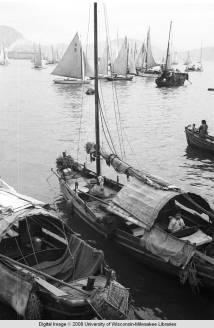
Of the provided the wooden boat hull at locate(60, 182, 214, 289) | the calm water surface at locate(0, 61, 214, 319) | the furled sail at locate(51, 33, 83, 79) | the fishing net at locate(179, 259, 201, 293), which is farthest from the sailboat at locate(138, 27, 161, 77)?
the fishing net at locate(179, 259, 201, 293)

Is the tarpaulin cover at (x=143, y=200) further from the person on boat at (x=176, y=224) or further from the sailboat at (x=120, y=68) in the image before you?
the sailboat at (x=120, y=68)

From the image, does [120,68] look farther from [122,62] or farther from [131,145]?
A: [131,145]

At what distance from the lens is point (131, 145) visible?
39562 mm

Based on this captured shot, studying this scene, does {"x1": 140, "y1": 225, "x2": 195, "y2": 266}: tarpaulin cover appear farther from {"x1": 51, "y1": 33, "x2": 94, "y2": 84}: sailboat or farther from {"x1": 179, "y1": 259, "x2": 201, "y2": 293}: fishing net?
{"x1": 51, "y1": 33, "x2": 94, "y2": 84}: sailboat

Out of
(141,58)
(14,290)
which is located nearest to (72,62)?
(14,290)

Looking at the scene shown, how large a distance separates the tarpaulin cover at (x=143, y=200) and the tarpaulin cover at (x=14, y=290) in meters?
5.76

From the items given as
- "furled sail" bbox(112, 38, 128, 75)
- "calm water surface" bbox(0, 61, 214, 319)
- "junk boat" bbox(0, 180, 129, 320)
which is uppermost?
"furled sail" bbox(112, 38, 128, 75)

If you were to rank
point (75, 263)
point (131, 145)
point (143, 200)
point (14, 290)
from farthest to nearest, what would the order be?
point (131, 145), point (143, 200), point (75, 263), point (14, 290)

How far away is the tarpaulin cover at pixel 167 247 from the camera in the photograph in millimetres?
14906

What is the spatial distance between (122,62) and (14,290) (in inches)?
3506

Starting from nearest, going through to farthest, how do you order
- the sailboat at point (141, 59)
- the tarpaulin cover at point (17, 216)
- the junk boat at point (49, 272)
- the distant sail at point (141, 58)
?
the junk boat at point (49, 272)
the tarpaulin cover at point (17, 216)
the sailboat at point (141, 59)
the distant sail at point (141, 58)

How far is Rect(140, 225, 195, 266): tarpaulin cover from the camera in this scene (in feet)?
48.9

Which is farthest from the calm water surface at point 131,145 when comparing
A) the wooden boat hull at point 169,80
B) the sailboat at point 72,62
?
the wooden boat hull at point 169,80

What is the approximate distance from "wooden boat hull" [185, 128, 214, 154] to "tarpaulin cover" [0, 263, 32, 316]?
2372 centimetres
